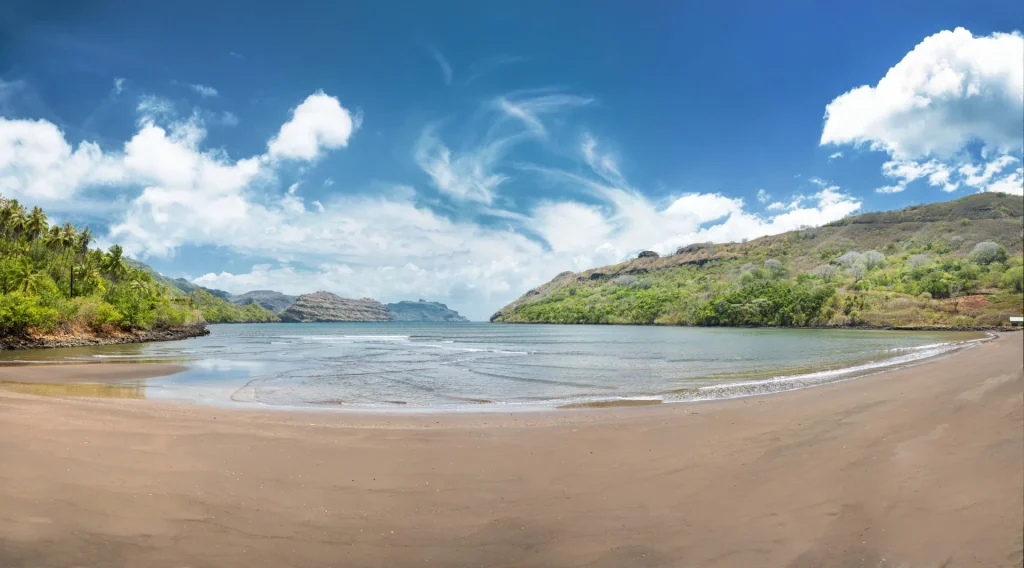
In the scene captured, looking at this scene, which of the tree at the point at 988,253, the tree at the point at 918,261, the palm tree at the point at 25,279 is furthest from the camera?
the tree at the point at 918,261

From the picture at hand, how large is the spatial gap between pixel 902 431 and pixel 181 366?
37.8 meters

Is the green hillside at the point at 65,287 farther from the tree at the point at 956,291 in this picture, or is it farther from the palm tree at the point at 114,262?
the tree at the point at 956,291

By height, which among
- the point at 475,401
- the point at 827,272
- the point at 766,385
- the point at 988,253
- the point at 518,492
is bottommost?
the point at 475,401

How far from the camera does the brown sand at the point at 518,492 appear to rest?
496 centimetres

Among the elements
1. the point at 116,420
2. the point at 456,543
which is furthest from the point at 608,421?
the point at 116,420

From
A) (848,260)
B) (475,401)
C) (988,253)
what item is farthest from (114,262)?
(848,260)

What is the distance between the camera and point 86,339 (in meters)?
59.0

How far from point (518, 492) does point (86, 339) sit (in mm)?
74319

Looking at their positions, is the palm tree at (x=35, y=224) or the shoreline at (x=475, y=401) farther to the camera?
the palm tree at (x=35, y=224)

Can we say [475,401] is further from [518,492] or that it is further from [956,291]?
[956,291]

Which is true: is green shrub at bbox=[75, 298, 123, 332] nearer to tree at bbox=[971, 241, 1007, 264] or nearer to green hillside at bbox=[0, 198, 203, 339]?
green hillside at bbox=[0, 198, 203, 339]

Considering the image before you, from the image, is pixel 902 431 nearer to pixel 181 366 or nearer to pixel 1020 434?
pixel 1020 434

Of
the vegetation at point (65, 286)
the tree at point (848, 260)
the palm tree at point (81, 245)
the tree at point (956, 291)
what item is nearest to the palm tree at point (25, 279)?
the vegetation at point (65, 286)

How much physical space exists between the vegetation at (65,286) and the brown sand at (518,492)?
5576cm
